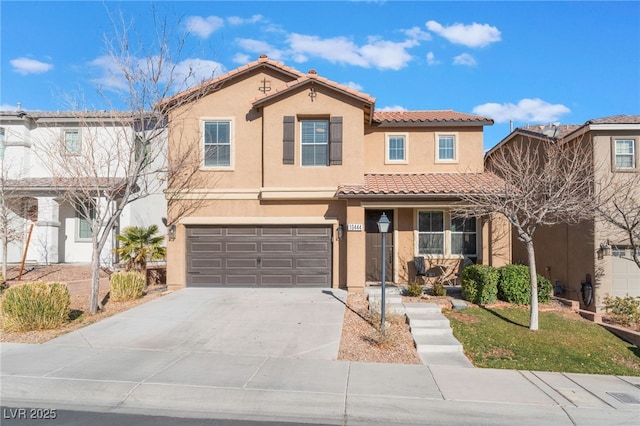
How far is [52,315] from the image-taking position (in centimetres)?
902

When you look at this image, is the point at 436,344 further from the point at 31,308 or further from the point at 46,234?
the point at 46,234

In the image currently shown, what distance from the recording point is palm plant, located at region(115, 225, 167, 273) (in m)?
13.7

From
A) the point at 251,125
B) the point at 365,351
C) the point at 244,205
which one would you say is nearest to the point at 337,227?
the point at 244,205

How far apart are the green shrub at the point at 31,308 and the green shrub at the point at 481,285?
1019 cm

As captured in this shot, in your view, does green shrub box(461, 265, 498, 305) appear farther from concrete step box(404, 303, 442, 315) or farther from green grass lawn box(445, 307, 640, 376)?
concrete step box(404, 303, 442, 315)

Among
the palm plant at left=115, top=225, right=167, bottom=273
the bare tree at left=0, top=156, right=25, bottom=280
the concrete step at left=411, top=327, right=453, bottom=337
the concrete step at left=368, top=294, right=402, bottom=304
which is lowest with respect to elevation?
the concrete step at left=411, top=327, right=453, bottom=337

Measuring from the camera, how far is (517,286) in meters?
11.5

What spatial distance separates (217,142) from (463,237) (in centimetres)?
875

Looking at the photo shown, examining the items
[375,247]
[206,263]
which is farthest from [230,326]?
[375,247]

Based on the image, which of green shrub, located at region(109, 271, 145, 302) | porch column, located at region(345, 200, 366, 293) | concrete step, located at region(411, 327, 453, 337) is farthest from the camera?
porch column, located at region(345, 200, 366, 293)

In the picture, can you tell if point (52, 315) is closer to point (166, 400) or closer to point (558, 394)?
point (166, 400)

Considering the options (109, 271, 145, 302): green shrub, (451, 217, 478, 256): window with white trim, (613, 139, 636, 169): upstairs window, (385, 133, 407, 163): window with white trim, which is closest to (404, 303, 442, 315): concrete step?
(451, 217, 478, 256): window with white trim

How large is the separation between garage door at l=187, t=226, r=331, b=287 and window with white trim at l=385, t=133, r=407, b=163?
3710 millimetres

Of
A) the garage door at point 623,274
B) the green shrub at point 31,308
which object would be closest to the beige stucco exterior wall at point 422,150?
the garage door at point 623,274
